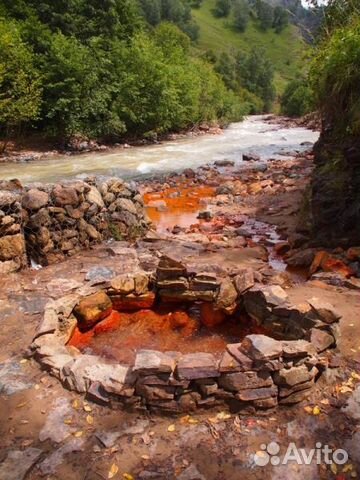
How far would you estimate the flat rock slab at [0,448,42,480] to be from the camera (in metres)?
2.91

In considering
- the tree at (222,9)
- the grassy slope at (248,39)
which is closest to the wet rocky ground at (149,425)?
the grassy slope at (248,39)

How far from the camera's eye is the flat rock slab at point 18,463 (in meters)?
2.91

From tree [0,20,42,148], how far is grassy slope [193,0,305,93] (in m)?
78.0

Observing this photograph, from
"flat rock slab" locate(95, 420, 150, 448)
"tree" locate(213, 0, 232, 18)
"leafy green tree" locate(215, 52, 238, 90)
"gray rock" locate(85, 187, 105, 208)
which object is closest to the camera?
"flat rock slab" locate(95, 420, 150, 448)

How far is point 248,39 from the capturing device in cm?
10681

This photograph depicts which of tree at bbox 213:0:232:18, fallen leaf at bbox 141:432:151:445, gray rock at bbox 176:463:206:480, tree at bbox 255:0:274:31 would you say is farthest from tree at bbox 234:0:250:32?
gray rock at bbox 176:463:206:480

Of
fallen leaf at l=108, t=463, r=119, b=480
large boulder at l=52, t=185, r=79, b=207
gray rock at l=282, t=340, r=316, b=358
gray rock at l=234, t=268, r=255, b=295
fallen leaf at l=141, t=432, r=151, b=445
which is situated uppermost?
Result: large boulder at l=52, t=185, r=79, b=207

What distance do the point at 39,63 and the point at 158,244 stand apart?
1868cm

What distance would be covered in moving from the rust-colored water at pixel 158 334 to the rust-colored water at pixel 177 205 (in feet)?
18.0

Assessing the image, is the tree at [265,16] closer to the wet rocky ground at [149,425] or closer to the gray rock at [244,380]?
the wet rocky ground at [149,425]

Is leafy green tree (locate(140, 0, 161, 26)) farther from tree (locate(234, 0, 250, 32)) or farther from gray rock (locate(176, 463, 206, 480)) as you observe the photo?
gray rock (locate(176, 463, 206, 480))

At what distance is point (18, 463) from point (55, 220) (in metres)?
4.96

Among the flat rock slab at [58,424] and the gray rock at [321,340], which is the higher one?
the gray rock at [321,340]

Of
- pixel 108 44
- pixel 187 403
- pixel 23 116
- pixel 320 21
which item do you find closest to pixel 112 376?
pixel 187 403
